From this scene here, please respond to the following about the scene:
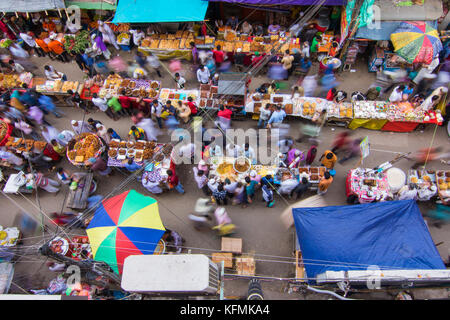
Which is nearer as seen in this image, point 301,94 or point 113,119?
point 301,94

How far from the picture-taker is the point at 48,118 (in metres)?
12.7

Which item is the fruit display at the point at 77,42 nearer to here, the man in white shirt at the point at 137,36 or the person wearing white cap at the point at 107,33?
the person wearing white cap at the point at 107,33

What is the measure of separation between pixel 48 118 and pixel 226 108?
781cm

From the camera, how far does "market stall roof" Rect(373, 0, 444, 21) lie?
11.1 metres

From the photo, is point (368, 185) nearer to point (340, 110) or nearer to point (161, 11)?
point (340, 110)

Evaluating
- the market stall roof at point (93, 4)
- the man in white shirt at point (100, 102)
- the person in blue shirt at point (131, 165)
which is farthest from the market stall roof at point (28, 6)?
the person in blue shirt at point (131, 165)

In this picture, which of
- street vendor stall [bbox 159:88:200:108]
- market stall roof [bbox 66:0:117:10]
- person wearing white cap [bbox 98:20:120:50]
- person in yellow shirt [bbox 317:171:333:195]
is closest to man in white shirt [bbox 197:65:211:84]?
street vendor stall [bbox 159:88:200:108]

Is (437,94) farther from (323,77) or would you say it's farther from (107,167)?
(107,167)

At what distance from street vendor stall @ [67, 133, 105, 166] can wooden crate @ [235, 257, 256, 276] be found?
20.1 ft

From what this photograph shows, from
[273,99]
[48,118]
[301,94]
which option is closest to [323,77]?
[301,94]

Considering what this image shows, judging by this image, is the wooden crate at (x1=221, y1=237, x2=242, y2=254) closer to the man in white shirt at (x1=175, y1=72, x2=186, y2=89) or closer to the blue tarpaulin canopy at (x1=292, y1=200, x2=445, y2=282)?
the blue tarpaulin canopy at (x1=292, y1=200, x2=445, y2=282)

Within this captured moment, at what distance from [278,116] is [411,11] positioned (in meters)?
6.57

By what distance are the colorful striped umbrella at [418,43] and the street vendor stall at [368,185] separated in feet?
15.0
